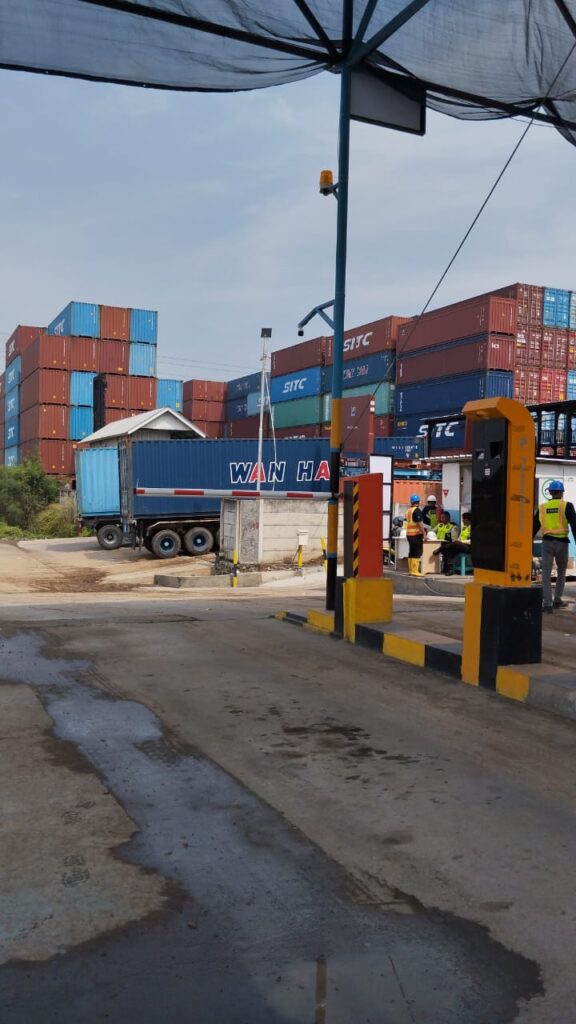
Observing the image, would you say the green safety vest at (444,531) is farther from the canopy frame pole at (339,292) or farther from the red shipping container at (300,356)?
the red shipping container at (300,356)

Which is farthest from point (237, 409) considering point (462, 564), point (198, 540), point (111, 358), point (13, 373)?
point (462, 564)

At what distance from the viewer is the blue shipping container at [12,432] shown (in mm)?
49219

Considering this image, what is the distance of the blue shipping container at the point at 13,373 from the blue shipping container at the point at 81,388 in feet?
22.9

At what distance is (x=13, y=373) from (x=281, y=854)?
52.2 m

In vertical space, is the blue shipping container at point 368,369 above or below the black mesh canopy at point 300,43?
above

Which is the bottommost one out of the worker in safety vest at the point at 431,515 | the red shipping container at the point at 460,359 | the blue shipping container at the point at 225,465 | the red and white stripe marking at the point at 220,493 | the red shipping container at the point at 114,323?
the worker in safety vest at the point at 431,515

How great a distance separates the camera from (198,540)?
2462cm

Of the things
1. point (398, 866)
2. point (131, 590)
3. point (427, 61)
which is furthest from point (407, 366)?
point (398, 866)

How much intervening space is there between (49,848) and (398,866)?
54.2 inches

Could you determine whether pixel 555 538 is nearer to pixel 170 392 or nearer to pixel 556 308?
pixel 556 308

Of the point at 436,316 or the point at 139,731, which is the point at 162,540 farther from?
the point at 139,731

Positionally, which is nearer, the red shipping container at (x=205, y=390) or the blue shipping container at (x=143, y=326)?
the blue shipping container at (x=143, y=326)

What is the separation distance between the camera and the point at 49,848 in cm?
315

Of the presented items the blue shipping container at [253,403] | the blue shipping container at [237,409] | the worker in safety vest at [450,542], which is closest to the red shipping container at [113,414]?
the blue shipping container at [253,403]
